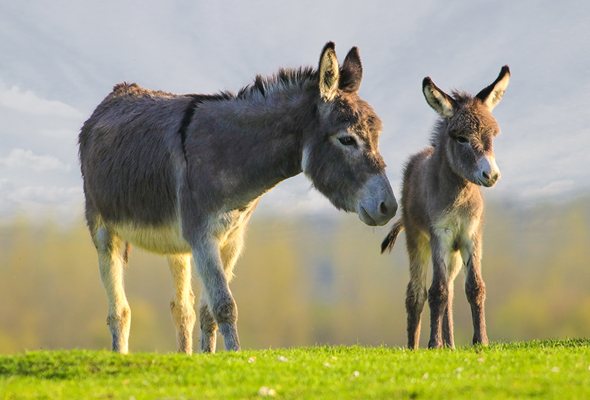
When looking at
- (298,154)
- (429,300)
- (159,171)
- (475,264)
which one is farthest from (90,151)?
(475,264)

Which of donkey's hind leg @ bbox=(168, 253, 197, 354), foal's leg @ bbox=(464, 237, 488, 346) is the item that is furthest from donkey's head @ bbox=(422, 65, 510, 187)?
donkey's hind leg @ bbox=(168, 253, 197, 354)

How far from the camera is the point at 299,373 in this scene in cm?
585

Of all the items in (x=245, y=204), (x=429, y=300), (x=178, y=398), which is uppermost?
(x=245, y=204)

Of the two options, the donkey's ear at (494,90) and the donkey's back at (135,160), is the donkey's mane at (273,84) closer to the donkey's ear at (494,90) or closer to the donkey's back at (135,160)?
the donkey's back at (135,160)

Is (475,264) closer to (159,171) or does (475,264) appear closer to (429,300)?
(429,300)

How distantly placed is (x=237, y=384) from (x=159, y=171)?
3.52 meters

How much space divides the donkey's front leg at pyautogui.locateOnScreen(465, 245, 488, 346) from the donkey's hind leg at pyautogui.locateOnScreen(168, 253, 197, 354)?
4612mm

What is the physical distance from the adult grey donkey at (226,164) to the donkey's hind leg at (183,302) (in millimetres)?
860

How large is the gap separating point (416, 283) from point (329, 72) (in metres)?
4.82

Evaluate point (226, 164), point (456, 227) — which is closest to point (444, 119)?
point (456, 227)

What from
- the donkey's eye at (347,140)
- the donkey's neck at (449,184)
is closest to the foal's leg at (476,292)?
the donkey's neck at (449,184)

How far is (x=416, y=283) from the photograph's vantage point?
10.1 metres

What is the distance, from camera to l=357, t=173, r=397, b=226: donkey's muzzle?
654cm

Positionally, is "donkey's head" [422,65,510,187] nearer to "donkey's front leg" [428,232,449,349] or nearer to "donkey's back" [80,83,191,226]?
"donkey's front leg" [428,232,449,349]
